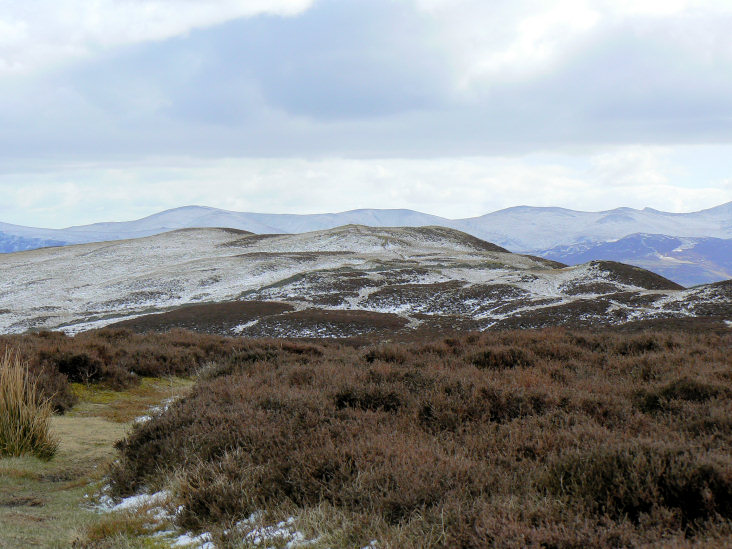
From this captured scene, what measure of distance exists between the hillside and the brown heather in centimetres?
2941

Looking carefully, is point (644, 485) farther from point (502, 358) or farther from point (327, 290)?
point (327, 290)

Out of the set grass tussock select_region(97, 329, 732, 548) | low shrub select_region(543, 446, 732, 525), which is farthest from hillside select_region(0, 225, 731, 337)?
low shrub select_region(543, 446, 732, 525)

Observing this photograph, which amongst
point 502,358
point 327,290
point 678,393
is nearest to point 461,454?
point 678,393

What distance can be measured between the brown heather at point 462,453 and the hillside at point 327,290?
2941cm

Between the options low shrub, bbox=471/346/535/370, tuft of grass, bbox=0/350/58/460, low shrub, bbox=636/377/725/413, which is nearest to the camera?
low shrub, bbox=636/377/725/413

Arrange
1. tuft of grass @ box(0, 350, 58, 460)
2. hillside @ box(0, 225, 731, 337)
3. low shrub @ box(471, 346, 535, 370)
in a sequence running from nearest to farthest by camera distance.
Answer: tuft of grass @ box(0, 350, 58, 460), low shrub @ box(471, 346, 535, 370), hillside @ box(0, 225, 731, 337)

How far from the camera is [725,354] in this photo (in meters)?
11.8

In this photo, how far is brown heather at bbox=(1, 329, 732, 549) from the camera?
15.0ft

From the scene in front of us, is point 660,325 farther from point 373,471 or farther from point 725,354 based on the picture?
point 373,471

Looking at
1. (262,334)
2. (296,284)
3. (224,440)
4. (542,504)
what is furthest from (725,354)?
(296,284)

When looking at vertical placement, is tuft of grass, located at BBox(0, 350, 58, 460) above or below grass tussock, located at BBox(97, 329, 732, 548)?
below

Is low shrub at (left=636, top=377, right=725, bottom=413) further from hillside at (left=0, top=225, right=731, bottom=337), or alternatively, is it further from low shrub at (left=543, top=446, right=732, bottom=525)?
hillside at (left=0, top=225, right=731, bottom=337)

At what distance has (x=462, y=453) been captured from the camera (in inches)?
243

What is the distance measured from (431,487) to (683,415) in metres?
3.85
